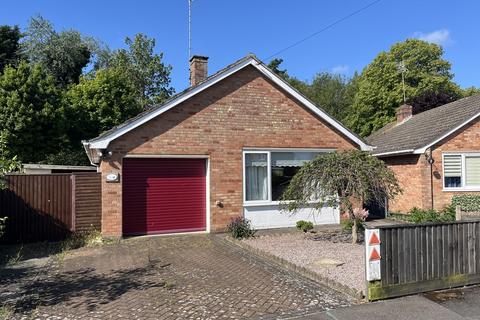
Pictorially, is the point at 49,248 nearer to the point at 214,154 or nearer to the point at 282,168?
the point at 214,154

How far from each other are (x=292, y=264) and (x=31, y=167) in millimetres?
10975

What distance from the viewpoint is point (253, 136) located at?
1334cm

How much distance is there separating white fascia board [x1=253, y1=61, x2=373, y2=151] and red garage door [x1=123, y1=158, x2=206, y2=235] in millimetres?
3437

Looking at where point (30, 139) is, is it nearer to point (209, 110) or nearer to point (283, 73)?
point (209, 110)

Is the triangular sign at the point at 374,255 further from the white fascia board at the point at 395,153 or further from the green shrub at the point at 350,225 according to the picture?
the white fascia board at the point at 395,153

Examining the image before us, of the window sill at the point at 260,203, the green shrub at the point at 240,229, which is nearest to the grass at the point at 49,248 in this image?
the green shrub at the point at 240,229

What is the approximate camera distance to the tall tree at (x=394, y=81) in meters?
41.8

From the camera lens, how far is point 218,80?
12.9m

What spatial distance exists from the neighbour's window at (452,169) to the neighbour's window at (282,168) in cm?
575

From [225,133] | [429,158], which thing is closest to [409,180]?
[429,158]

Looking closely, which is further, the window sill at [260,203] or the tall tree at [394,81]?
the tall tree at [394,81]

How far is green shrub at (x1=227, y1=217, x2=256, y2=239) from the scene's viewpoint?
11727 mm

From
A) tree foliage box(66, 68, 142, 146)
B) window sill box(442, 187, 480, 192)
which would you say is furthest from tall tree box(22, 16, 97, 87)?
window sill box(442, 187, 480, 192)

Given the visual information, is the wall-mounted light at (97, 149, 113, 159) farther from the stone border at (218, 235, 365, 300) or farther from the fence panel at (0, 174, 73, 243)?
the stone border at (218, 235, 365, 300)
